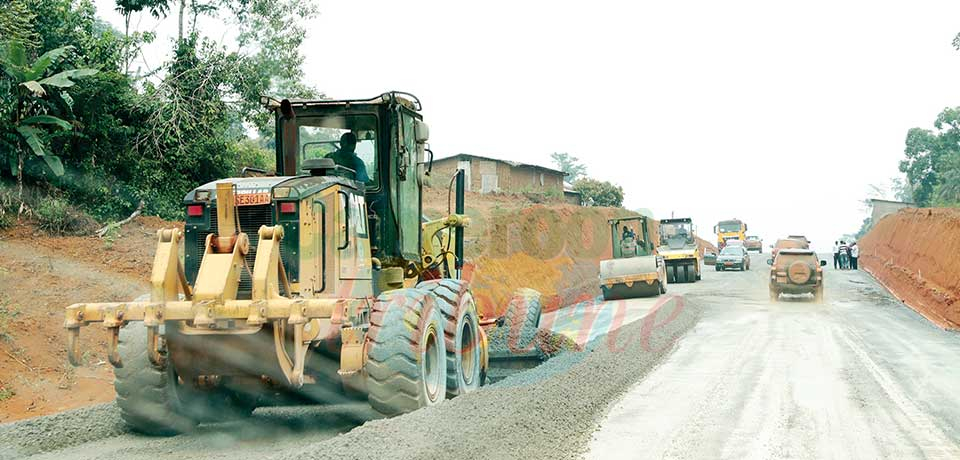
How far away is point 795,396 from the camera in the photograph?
36.4 feet

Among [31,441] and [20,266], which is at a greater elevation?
[20,266]

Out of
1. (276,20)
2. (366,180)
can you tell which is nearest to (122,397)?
(366,180)

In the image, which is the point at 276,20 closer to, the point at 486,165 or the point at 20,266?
the point at 20,266

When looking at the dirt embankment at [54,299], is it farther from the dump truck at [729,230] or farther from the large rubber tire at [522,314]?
the dump truck at [729,230]

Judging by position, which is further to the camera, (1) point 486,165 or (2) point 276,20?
(1) point 486,165

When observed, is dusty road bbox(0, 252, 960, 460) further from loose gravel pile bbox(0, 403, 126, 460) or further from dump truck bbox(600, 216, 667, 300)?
dump truck bbox(600, 216, 667, 300)

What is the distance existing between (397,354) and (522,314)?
5.76m

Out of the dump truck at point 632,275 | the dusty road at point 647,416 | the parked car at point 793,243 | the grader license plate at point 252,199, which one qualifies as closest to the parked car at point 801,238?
the parked car at point 793,243

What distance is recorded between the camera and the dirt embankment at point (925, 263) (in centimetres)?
2630

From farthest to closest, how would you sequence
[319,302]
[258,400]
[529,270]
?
1. [529,270]
2. [258,400]
3. [319,302]

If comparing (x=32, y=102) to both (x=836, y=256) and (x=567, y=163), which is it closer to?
(x=836, y=256)

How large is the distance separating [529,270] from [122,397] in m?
28.8

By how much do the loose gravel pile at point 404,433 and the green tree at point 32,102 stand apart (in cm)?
1218

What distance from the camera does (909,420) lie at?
9.69 meters
